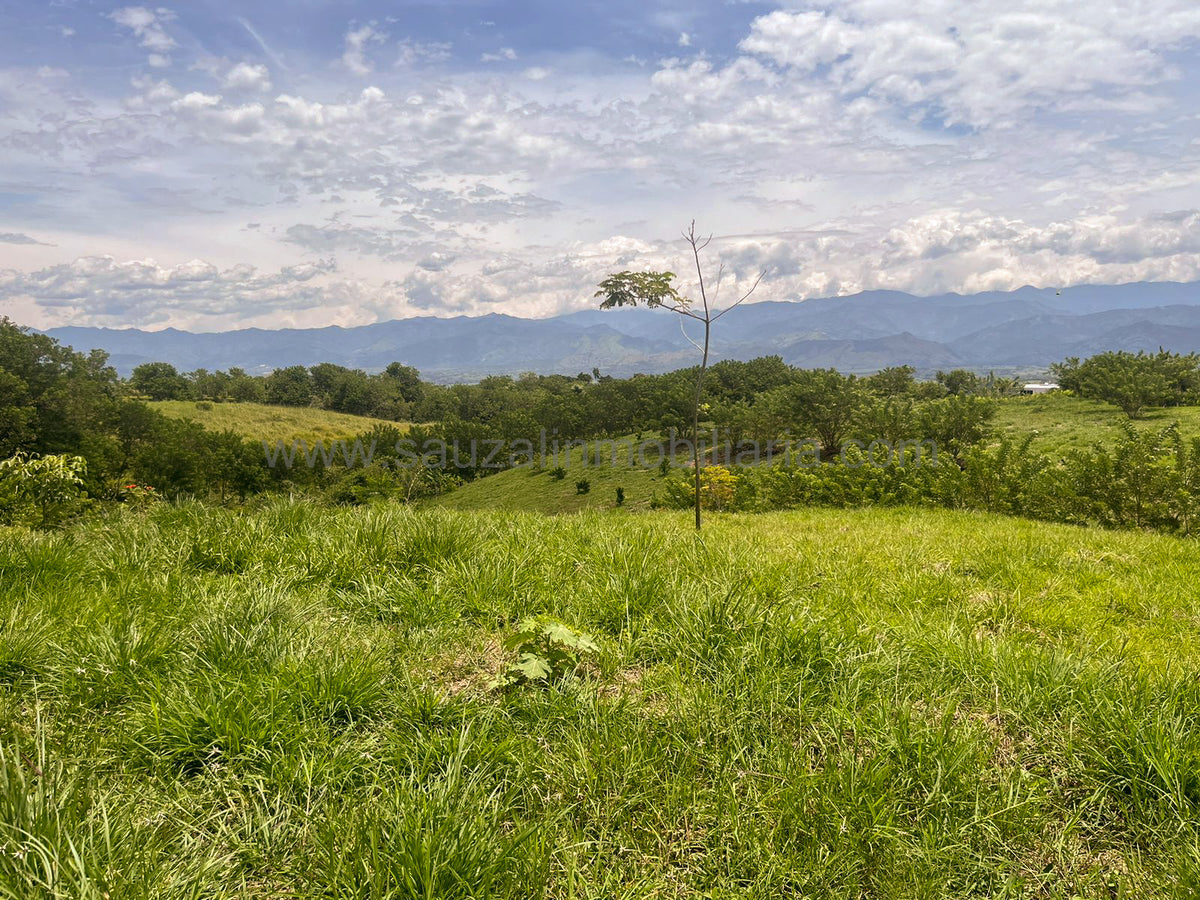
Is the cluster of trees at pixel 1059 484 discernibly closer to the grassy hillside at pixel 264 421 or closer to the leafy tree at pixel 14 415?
the leafy tree at pixel 14 415

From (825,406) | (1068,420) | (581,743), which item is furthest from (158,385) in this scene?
(581,743)

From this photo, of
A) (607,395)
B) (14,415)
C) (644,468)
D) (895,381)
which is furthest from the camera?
(607,395)

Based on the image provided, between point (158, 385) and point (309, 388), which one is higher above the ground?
point (158, 385)

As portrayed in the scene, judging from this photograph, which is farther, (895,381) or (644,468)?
(895,381)

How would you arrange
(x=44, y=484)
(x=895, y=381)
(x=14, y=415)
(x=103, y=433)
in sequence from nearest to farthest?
(x=44, y=484) → (x=14, y=415) → (x=895, y=381) → (x=103, y=433)

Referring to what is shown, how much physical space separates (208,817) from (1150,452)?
1370 centimetres

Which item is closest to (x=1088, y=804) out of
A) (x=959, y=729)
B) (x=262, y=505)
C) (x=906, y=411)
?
(x=959, y=729)

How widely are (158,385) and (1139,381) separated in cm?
11637

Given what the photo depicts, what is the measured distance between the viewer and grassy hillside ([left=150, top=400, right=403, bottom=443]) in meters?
71.0

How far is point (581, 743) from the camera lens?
244 cm

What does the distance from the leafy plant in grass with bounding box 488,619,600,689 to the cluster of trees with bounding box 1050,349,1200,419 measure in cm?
2930

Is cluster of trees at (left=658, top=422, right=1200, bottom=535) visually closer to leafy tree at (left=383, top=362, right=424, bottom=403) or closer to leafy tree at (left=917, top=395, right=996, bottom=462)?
leafy tree at (left=917, top=395, right=996, bottom=462)

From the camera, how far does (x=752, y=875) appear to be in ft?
6.61

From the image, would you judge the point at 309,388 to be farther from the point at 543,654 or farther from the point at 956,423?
the point at 543,654
